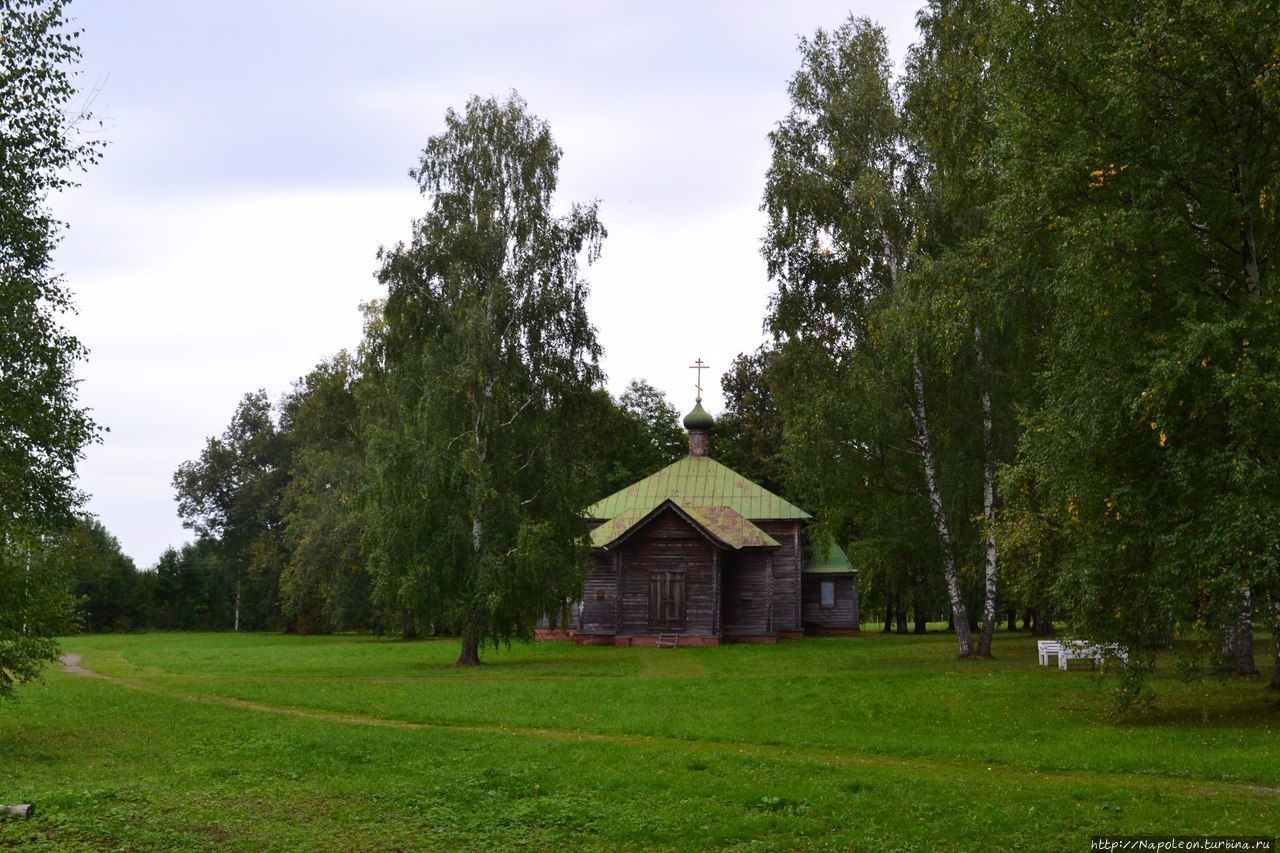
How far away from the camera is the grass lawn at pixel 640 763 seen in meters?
9.82

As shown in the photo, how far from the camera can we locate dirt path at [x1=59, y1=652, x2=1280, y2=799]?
11891 millimetres

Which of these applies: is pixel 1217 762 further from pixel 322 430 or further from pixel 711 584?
pixel 322 430

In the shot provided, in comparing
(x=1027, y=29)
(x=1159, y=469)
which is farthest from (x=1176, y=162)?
(x=1159, y=469)

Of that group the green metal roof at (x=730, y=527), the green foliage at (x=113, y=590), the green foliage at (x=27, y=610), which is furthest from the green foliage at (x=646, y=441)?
the green foliage at (x=27, y=610)

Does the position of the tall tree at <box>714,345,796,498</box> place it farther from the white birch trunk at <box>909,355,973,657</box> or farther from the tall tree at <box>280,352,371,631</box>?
the white birch trunk at <box>909,355,973,657</box>

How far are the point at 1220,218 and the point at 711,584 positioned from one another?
83.6 feet

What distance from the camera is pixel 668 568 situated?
40.2m

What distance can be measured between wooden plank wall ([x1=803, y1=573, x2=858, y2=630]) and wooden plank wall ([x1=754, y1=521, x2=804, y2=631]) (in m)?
3.82

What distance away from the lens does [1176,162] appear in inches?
643

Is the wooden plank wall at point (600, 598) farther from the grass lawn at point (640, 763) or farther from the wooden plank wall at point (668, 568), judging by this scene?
the grass lawn at point (640, 763)

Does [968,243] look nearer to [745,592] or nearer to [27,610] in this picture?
Answer: [27,610]

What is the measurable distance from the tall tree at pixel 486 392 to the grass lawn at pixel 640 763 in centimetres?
415

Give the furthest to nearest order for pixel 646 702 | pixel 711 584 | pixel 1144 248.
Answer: pixel 711 584
pixel 646 702
pixel 1144 248

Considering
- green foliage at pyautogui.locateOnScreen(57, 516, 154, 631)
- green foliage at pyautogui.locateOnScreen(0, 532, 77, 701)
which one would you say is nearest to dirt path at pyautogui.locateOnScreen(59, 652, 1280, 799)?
green foliage at pyautogui.locateOnScreen(0, 532, 77, 701)
